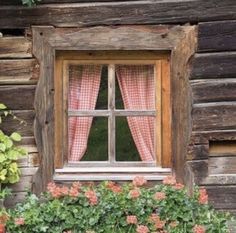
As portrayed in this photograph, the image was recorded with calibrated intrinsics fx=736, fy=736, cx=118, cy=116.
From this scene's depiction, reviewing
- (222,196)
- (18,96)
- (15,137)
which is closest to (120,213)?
(222,196)

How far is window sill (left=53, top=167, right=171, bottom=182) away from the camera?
5.91 meters

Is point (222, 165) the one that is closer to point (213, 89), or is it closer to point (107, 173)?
point (213, 89)

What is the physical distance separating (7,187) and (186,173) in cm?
143

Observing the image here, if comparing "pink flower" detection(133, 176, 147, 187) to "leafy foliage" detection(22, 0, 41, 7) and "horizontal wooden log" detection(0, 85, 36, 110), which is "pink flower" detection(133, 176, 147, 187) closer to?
"horizontal wooden log" detection(0, 85, 36, 110)

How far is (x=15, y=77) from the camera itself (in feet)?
19.2

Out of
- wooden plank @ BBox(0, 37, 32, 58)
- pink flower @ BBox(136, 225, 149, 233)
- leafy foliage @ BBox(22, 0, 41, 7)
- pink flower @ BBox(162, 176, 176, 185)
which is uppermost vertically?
leafy foliage @ BBox(22, 0, 41, 7)

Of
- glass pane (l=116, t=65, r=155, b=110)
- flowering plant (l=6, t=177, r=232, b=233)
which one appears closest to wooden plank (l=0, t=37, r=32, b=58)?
glass pane (l=116, t=65, r=155, b=110)

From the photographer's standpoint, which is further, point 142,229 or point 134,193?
point 134,193

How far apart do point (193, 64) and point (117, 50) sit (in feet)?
2.01

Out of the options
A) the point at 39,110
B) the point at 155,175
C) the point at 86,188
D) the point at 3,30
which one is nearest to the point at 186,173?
the point at 155,175

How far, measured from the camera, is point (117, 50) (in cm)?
586

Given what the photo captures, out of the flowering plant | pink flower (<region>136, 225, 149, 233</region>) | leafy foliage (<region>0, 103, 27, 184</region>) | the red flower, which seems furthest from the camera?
leafy foliage (<region>0, 103, 27, 184</region>)

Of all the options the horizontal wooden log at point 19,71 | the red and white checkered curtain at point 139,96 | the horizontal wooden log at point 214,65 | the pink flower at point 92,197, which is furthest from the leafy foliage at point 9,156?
the horizontal wooden log at point 214,65

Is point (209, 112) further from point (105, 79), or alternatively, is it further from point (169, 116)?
point (105, 79)
